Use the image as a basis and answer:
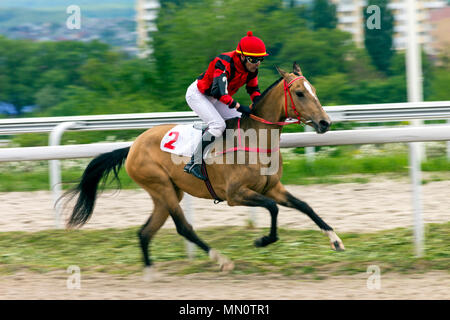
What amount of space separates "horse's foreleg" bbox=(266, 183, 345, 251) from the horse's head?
57cm

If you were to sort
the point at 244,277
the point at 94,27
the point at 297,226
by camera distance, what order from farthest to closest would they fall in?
the point at 94,27, the point at 297,226, the point at 244,277

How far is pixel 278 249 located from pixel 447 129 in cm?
165

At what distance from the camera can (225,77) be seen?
467cm

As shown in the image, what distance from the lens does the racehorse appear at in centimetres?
465

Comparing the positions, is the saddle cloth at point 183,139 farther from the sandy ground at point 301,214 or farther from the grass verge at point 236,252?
the grass verge at point 236,252

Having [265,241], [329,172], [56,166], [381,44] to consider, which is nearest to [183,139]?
[265,241]

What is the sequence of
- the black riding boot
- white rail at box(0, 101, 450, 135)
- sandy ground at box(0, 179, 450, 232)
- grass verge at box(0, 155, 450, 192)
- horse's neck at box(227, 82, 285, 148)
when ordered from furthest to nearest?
grass verge at box(0, 155, 450, 192) → white rail at box(0, 101, 450, 135) → sandy ground at box(0, 179, 450, 232) → the black riding boot → horse's neck at box(227, 82, 285, 148)

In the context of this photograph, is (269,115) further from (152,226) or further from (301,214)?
(301,214)

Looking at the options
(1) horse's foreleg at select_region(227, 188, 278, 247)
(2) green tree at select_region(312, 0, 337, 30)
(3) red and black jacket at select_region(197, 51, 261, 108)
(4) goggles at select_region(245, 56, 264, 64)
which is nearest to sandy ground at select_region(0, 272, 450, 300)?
(1) horse's foreleg at select_region(227, 188, 278, 247)

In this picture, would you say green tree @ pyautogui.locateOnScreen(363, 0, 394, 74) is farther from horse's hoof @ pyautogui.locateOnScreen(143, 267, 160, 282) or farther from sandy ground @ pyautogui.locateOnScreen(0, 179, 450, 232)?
horse's hoof @ pyautogui.locateOnScreen(143, 267, 160, 282)

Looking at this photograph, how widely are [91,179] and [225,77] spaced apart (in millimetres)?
1483

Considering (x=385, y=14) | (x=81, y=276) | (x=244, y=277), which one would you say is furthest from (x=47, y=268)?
(x=385, y=14)

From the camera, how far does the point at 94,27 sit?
28250mm
